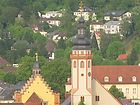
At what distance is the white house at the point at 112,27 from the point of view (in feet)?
561

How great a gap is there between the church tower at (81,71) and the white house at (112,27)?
89559mm

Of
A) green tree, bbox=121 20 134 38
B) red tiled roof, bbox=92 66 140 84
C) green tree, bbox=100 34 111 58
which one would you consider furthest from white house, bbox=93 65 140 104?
green tree, bbox=121 20 134 38

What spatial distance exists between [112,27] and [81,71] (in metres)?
97.0

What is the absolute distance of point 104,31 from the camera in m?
170

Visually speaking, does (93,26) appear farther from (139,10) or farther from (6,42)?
(6,42)

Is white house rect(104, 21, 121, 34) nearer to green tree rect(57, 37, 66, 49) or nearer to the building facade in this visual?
green tree rect(57, 37, 66, 49)

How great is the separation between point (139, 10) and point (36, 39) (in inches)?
687

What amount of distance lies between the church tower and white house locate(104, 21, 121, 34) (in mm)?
89559

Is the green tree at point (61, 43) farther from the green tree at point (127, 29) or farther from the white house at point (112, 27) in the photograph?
the white house at point (112, 27)

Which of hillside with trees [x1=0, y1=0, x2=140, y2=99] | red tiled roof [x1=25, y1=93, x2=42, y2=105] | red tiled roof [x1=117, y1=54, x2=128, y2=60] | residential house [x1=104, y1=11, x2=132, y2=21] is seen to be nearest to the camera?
red tiled roof [x1=25, y1=93, x2=42, y2=105]

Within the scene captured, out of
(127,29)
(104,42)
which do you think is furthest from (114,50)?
(127,29)

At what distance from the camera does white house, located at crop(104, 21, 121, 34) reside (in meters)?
171

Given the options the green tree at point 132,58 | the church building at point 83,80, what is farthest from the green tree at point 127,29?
the church building at point 83,80

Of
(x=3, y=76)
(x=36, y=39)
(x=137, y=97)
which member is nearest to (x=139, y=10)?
(x=36, y=39)
